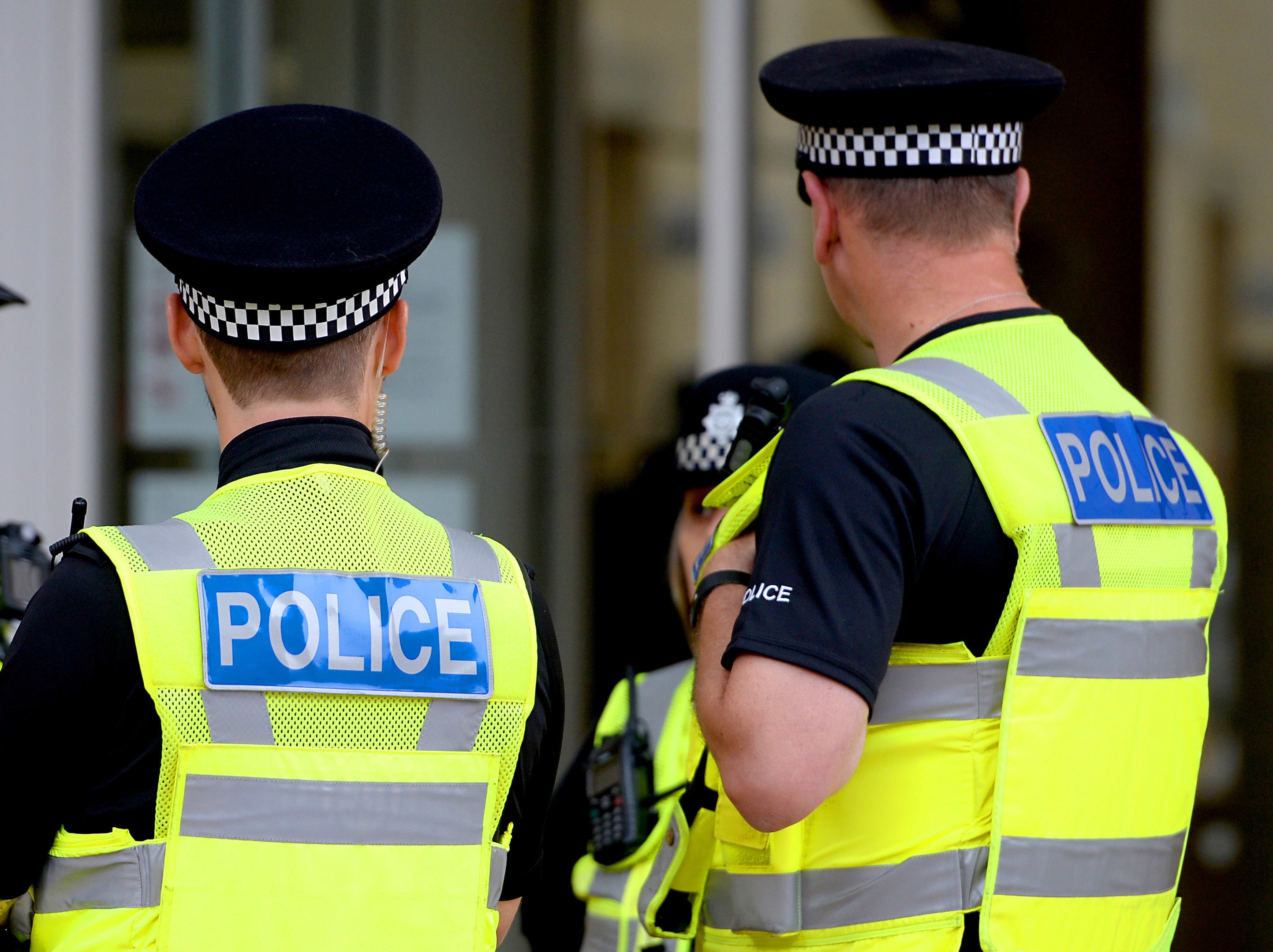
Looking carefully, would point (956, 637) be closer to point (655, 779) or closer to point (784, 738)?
point (784, 738)

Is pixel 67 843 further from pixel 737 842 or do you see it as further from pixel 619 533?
pixel 619 533

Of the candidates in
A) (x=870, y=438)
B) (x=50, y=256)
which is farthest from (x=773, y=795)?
(x=50, y=256)

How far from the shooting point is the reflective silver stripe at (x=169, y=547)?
1335 millimetres

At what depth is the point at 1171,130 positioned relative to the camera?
12.1 ft

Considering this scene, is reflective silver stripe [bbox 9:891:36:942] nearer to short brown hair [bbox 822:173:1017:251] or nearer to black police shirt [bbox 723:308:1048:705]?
black police shirt [bbox 723:308:1048:705]

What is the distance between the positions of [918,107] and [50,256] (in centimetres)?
374

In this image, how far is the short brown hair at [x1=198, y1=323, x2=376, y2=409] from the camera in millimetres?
1480

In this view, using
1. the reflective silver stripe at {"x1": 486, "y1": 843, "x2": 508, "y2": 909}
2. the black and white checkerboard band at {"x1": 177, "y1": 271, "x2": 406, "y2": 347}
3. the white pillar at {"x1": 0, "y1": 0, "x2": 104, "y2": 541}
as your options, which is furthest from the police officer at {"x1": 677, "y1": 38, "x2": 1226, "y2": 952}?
the white pillar at {"x1": 0, "y1": 0, "x2": 104, "y2": 541}

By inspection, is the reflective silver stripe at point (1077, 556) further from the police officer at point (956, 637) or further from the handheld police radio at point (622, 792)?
the handheld police radio at point (622, 792)

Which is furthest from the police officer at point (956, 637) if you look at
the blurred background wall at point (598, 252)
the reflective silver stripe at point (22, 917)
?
the blurred background wall at point (598, 252)

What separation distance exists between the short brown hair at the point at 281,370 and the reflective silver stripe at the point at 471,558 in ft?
0.68

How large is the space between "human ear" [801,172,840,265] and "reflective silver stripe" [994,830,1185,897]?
811mm

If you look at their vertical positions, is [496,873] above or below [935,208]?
below

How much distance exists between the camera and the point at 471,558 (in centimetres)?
150
